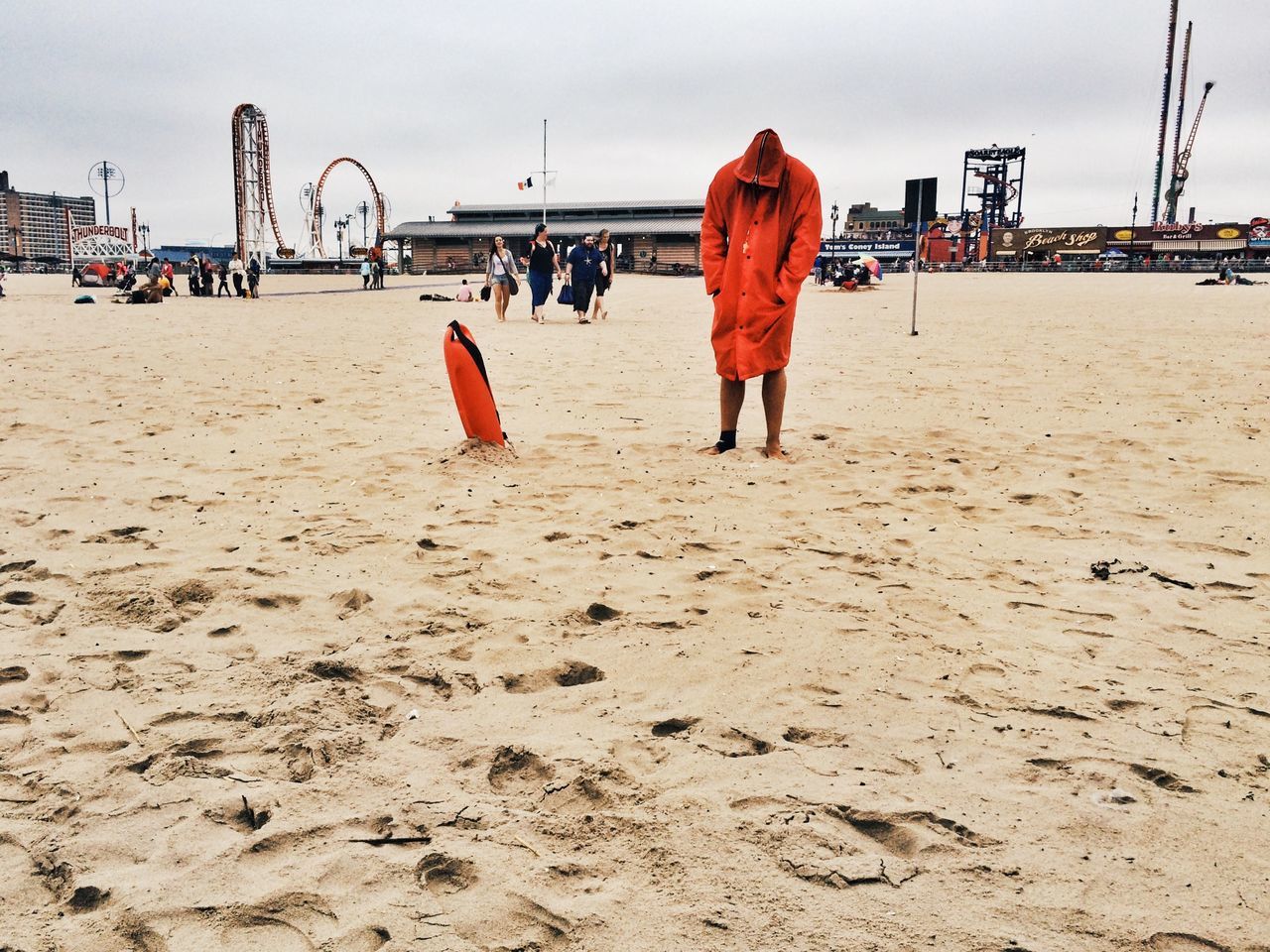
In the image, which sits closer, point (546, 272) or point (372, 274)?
point (546, 272)

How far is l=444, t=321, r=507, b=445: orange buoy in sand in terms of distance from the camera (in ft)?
17.2

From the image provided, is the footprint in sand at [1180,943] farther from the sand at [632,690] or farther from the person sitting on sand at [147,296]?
the person sitting on sand at [147,296]

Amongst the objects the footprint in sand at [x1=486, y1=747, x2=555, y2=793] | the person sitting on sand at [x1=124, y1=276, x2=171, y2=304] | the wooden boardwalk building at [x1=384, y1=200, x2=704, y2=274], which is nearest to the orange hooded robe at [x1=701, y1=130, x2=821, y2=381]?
the footprint in sand at [x1=486, y1=747, x2=555, y2=793]

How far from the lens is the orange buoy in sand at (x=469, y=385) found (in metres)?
5.25

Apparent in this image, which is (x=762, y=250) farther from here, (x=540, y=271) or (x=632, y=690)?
(x=540, y=271)

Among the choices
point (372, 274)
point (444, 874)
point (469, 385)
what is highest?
point (372, 274)

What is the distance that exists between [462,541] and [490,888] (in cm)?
226

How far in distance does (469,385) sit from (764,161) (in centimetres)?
211

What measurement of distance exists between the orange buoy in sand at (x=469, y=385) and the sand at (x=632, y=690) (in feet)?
0.66

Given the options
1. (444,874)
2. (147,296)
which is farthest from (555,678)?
(147,296)

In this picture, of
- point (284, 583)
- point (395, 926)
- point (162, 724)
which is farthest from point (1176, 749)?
point (284, 583)

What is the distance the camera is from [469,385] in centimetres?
531

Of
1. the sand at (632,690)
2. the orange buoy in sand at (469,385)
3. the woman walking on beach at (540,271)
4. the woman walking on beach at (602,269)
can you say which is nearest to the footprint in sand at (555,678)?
the sand at (632,690)

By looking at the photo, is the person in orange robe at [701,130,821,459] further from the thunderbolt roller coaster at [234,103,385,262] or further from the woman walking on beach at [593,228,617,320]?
the thunderbolt roller coaster at [234,103,385,262]
